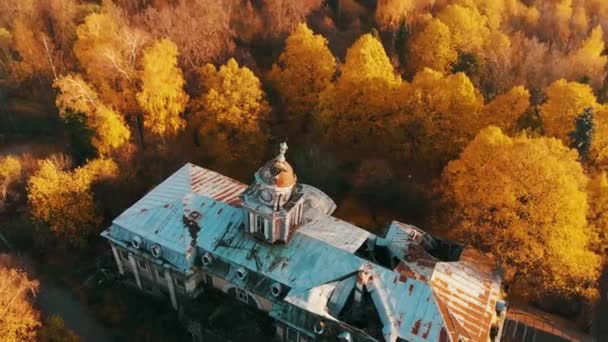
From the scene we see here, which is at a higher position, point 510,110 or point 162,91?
point 162,91

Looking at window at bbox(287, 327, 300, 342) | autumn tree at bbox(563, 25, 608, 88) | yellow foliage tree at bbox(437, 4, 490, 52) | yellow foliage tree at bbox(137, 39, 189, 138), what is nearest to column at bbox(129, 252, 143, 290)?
window at bbox(287, 327, 300, 342)

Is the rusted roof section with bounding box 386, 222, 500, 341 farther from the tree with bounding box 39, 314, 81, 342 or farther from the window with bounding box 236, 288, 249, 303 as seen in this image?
the tree with bounding box 39, 314, 81, 342

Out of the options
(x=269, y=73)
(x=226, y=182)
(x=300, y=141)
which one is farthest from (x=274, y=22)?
(x=226, y=182)

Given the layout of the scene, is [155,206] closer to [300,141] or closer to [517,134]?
[300,141]

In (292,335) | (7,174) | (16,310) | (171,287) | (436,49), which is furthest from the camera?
(436,49)

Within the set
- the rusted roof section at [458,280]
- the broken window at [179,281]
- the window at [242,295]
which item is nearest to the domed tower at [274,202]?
the window at [242,295]

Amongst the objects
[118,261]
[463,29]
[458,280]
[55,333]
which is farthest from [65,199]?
[463,29]

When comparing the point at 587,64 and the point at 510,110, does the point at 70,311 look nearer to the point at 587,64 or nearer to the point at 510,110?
the point at 510,110
